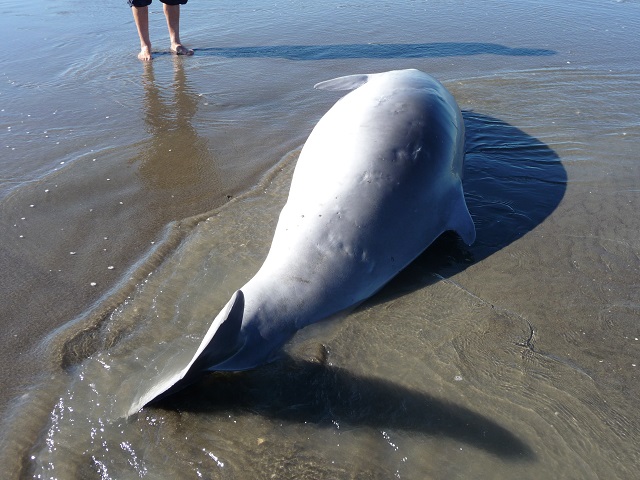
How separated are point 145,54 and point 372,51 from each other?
3.30 m

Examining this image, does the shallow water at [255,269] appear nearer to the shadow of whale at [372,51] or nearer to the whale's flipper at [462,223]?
the whale's flipper at [462,223]

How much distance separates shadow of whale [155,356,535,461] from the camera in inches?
110

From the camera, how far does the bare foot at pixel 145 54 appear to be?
27.5ft

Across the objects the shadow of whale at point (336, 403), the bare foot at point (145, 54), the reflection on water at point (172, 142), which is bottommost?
the shadow of whale at point (336, 403)

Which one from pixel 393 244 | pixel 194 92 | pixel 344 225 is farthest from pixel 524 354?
pixel 194 92

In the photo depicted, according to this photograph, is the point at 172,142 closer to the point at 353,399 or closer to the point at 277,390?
the point at 277,390

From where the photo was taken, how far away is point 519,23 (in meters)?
10.6

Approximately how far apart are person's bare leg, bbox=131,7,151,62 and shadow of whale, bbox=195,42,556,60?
29.2 inches

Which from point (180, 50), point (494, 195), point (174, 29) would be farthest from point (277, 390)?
point (174, 29)

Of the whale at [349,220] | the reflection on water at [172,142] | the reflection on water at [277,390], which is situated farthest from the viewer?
the reflection on water at [172,142]

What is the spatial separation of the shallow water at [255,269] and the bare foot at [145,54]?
59cm

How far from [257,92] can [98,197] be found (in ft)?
10.1

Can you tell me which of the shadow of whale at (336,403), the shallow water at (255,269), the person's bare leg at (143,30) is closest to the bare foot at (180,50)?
the person's bare leg at (143,30)

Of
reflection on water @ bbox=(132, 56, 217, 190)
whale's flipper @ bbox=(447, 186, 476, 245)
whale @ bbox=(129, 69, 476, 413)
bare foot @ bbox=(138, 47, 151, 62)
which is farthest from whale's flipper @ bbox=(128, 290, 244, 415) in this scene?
bare foot @ bbox=(138, 47, 151, 62)
